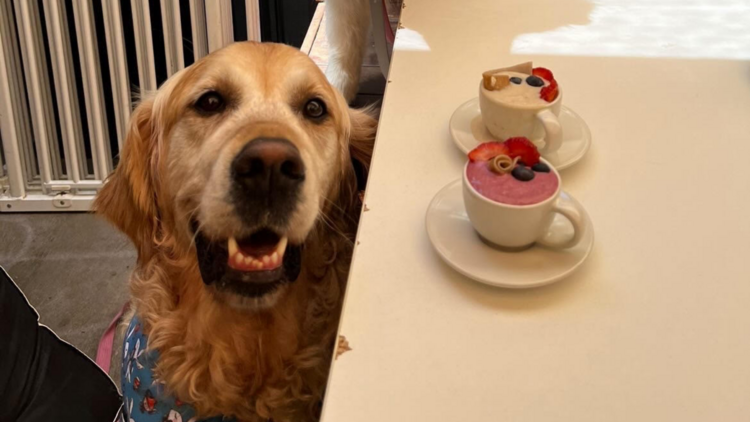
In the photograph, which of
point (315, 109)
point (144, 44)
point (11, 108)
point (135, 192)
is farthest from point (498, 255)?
point (11, 108)

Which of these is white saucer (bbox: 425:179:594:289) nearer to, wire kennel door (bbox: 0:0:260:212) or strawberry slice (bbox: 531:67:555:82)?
strawberry slice (bbox: 531:67:555:82)

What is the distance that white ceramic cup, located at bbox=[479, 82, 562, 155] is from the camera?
Result: 799mm

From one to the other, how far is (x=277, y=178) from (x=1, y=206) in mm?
2006

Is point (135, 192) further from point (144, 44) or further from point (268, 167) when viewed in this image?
point (144, 44)

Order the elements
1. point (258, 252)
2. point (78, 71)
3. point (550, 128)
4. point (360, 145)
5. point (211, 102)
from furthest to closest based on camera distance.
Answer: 1. point (78, 71)
2. point (360, 145)
3. point (211, 102)
4. point (258, 252)
5. point (550, 128)

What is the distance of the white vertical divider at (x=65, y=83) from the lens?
219cm

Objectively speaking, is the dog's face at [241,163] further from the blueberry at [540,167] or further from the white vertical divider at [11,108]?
the white vertical divider at [11,108]

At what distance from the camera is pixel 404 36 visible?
118 centimetres

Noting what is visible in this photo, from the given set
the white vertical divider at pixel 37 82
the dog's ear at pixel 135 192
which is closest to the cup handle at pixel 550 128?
the dog's ear at pixel 135 192

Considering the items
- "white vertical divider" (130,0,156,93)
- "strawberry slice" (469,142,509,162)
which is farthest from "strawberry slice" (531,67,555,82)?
"white vertical divider" (130,0,156,93)

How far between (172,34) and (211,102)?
54.5 inches

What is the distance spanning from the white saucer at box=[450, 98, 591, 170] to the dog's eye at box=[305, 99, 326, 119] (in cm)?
22

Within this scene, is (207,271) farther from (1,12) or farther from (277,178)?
(1,12)

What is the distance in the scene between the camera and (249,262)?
89cm
